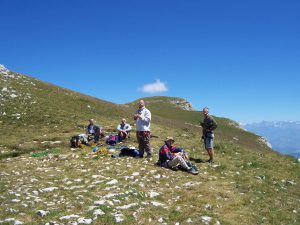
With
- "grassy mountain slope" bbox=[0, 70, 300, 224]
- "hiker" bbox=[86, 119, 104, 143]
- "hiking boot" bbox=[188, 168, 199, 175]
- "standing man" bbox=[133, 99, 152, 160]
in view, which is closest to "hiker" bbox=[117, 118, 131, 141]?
"grassy mountain slope" bbox=[0, 70, 300, 224]

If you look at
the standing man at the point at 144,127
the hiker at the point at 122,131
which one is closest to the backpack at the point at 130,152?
the standing man at the point at 144,127

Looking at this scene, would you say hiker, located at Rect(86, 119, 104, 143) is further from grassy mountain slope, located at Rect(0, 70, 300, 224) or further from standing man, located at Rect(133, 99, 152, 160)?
standing man, located at Rect(133, 99, 152, 160)

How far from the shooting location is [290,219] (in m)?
13.8

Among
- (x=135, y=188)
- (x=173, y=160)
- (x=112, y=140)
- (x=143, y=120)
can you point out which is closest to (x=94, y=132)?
(x=112, y=140)

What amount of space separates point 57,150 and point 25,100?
68.3ft

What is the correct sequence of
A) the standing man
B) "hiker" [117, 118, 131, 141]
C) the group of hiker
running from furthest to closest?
"hiker" [117, 118, 131, 141], the standing man, the group of hiker

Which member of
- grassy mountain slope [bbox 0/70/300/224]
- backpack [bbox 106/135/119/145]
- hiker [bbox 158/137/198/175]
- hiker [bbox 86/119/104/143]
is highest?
hiker [bbox 86/119/104/143]

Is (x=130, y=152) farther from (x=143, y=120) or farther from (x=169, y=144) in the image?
(x=169, y=144)

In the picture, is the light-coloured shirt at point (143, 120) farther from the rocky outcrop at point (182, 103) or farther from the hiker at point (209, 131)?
the rocky outcrop at point (182, 103)

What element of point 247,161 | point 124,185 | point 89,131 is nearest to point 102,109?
point 89,131

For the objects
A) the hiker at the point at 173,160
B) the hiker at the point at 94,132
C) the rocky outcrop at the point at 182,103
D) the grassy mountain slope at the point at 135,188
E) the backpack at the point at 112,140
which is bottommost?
the grassy mountain slope at the point at 135,188

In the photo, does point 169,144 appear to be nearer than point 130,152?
Yes

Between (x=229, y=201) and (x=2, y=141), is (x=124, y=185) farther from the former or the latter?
(x=2, y=141)

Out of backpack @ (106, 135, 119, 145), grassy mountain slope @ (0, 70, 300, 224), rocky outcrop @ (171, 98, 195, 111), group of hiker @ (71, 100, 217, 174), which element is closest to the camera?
grassy mountain slope @ (0, 70, 300, 224)
